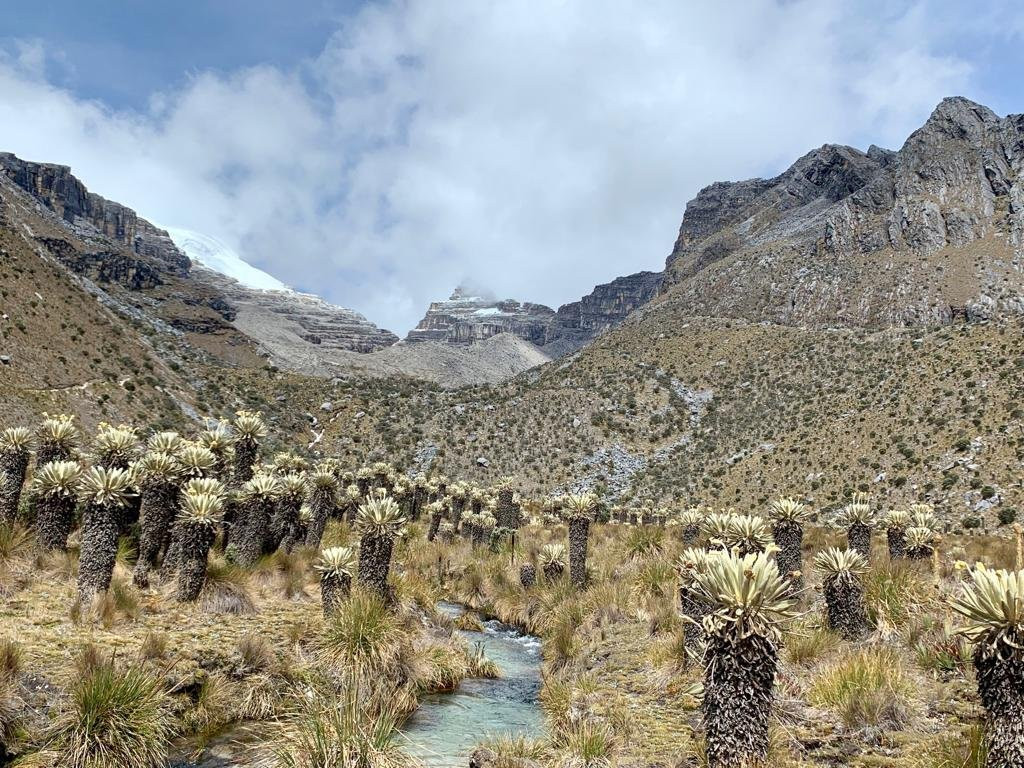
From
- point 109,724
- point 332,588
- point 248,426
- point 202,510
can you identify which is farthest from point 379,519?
point 248,426

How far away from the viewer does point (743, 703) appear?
21.3ft

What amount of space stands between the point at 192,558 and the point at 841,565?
39.9 ft

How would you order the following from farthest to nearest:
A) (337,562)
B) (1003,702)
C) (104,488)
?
(337,562)
(104,488)
(1003,702)

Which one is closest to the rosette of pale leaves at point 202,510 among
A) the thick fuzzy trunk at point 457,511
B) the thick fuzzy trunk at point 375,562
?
the thick fuzzy trunk at point 375,562

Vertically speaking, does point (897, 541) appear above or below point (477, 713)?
above

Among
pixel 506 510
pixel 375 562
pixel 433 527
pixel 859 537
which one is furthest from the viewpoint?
pixel 506 510

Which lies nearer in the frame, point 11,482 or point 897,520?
point 11,482

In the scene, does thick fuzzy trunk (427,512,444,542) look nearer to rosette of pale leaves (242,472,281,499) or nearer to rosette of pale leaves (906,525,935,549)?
rosette of pale leaves (242,472,281,499)

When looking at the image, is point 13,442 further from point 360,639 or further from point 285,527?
point 360,639

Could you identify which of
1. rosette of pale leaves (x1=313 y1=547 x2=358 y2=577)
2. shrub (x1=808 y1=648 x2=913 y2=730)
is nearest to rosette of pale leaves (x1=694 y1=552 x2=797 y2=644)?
shrub (x1=808 y1=648 x2=913 y2=730)

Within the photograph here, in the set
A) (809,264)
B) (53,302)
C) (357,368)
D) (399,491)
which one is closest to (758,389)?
(809,264)

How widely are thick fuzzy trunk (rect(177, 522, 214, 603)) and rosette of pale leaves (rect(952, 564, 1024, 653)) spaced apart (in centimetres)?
1198

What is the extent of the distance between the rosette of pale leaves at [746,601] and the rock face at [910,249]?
75639 mm

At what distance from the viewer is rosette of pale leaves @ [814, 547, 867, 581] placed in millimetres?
10906
